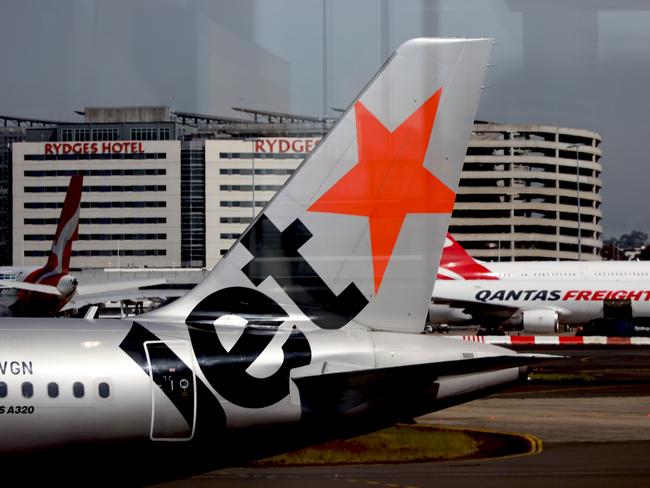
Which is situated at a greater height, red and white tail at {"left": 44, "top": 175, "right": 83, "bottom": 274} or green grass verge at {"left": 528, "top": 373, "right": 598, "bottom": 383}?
red and white tail at {"left": 44, "top": 175, "right": 83, "bottom": 274}

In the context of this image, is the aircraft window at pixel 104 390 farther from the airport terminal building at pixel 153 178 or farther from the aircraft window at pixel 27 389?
the airport terminal building at pixel 153 178

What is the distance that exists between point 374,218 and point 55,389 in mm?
4304

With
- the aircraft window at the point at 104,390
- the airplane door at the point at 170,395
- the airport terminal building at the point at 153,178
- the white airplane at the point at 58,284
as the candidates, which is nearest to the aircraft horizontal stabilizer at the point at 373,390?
the airplane door at the point at 170,395

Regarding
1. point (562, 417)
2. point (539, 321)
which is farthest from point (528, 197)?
point (562, 417)

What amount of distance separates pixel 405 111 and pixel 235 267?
2.84m

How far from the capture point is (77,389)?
1117 cm

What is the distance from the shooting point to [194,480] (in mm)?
17281

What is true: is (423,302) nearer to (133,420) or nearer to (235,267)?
(235,267)

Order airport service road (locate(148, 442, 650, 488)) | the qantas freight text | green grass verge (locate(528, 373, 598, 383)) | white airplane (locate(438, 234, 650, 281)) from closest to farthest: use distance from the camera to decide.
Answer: airport service road (locate(148, 442, 650, 488)) → green grass verge (locate(528, 373, 598, 383)) → the qantas freight text → white airplane (locate(438, 234, 650, 281))

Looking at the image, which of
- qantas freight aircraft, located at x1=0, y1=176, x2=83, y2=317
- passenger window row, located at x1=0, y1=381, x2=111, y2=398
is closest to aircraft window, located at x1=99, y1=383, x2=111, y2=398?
passenger window row, located at x1=0, y1=381, x2=111, y2=398

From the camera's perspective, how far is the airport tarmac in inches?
676

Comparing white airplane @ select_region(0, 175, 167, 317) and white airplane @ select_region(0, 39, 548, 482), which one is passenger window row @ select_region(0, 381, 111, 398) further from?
white airplane @ select_region(0, 175, 167, 317)

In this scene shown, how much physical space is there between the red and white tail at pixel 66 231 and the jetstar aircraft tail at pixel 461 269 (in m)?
34.7

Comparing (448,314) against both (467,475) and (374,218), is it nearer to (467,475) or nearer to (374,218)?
(467,475)
